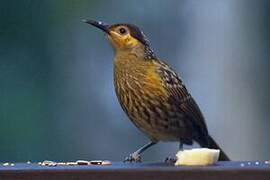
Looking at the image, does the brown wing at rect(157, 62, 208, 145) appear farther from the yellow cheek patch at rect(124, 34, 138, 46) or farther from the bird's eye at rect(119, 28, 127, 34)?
the bird's eye at rect(119, 28, 127, 34)

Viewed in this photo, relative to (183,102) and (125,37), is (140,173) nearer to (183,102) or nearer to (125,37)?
(125,37)

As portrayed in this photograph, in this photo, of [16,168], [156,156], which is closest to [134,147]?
[156,156]

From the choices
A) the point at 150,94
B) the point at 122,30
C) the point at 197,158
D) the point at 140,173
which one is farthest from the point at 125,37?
the point at 140,173

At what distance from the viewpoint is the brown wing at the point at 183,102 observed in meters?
6.75

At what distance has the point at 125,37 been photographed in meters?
6.58

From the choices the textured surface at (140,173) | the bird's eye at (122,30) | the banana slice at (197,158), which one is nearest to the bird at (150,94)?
the bird's eye at (122,30)

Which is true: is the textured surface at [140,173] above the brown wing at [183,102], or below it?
below

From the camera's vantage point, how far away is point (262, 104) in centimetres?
1010

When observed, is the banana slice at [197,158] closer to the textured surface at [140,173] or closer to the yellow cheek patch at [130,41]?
the textured surface at [140,173]

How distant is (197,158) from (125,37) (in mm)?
1800

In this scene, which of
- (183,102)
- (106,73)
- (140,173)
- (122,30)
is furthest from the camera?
(106,73)

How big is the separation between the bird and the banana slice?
1625 mm

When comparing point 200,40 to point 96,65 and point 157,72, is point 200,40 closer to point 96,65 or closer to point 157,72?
point 96,65

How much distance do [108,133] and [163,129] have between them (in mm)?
2917
